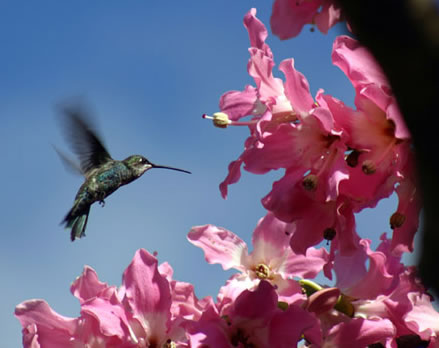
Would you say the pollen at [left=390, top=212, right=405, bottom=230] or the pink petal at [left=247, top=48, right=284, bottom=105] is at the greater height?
the pink petal at [left=247, top=48, right=284, bottom=105]

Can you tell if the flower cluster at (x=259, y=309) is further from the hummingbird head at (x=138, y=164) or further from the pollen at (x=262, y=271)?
the hummingbird head at (x=138, y=164)

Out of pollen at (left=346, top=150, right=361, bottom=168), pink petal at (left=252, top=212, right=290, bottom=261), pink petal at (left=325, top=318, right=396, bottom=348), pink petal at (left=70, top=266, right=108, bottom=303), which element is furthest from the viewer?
pink petal at (left=252, top=212, right=290, bottom=261)

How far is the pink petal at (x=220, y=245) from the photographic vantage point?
2.84 m

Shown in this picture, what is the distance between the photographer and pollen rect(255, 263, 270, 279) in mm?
2801

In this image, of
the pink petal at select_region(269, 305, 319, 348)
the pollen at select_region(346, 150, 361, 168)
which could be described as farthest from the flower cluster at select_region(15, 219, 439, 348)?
the pollen at select_region(346, 150, 361, 168)

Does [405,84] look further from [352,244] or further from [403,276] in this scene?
[403,276]

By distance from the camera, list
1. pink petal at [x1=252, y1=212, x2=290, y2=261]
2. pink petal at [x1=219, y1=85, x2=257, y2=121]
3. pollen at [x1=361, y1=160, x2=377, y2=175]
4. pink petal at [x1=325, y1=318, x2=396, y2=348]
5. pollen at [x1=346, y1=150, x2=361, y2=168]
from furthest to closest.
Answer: pink petal at [x1=252, y1=212, x2=290, y2=261] → pink petal at [x1=219, y1=85, x2=257, y2=121] → pink petal at [x1=325, y1=318, x2=396, y2=348] → pollen at [x1=346, y1=150, x2=361, y2=168] → pollen at [x1=361, y1=160, x2=377, y2=175]

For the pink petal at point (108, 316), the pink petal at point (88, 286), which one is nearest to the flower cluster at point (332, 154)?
the pink petal at point (108, 316)

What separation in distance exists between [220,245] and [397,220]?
92 cm

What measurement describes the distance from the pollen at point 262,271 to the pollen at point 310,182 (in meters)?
0.75

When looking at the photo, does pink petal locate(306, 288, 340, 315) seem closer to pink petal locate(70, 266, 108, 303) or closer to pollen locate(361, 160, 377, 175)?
pollen locate(361, 160, 377, 175)

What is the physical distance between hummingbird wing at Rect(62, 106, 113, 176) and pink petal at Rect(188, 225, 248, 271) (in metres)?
3.07

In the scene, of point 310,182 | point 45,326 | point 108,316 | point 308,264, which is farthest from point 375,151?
point 45,326

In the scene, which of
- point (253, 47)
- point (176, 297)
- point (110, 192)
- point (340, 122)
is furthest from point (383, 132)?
point (110, 192)
